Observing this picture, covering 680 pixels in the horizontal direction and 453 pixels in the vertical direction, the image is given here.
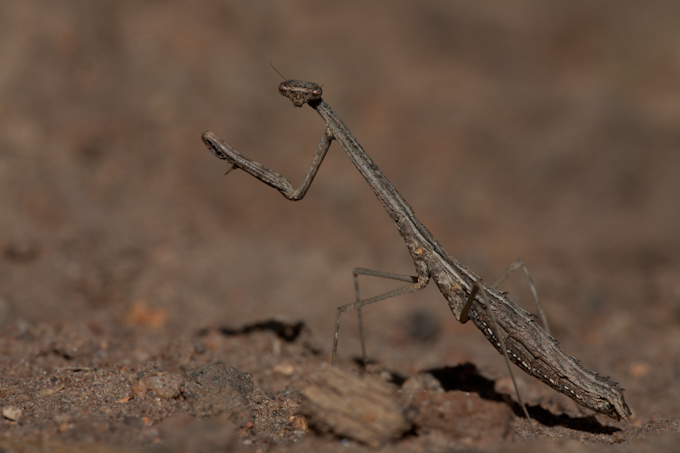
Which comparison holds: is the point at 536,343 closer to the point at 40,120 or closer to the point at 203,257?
the point at 203,257

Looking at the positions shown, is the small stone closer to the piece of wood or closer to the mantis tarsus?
the piece of wood

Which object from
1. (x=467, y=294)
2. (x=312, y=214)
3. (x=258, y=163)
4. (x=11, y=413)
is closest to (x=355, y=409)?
(x=467, y=294)

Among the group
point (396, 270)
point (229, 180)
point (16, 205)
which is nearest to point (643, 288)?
point (396, 270)

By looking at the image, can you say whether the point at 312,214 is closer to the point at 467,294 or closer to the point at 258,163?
the point at 258,163

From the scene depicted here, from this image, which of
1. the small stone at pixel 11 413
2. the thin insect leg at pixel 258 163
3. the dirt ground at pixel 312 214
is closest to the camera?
the small stone at pixel 11 413

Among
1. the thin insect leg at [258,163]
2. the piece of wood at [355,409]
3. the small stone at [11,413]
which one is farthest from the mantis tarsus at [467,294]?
the small stone at [11,413]

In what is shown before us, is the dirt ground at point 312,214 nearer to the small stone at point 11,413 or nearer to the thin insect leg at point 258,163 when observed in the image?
the small stone at point 11,413

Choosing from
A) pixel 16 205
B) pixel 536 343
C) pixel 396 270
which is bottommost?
pixel 536 343
